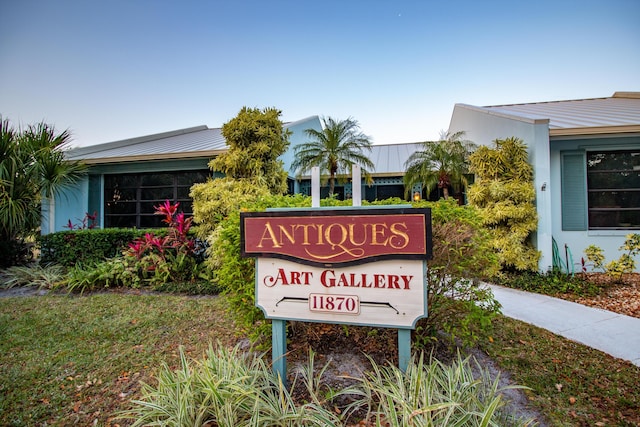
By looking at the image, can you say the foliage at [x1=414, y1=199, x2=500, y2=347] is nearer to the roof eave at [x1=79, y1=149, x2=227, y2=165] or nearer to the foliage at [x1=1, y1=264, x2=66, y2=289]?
the roof eave at [x1=79, y1=149, x2=227, y2=165]

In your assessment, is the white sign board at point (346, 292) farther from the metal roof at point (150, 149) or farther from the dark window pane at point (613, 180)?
the dark window pane at point (613, 180)

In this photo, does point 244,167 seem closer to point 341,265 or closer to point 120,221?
point 341,265

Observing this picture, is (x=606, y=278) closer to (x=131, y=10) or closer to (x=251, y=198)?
(x=251, y=198)

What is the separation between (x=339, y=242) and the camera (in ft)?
7.84

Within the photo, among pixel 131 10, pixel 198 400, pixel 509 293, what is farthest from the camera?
pixel 131 10

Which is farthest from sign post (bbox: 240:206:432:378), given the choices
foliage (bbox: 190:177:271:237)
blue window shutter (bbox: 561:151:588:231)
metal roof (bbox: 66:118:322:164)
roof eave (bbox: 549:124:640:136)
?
blue window shutter (bbox: 561:151:588:231)

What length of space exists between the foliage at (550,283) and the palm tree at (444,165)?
4244 mm

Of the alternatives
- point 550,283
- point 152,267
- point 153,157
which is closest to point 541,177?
point 550,283

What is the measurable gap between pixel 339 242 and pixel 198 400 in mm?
1510

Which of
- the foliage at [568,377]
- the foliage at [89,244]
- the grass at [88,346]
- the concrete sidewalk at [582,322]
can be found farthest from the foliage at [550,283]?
the foliage at [89,244]

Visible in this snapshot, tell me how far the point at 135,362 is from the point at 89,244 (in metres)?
5.56

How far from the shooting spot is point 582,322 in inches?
170

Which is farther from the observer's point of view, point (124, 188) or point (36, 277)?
point (124, 188)

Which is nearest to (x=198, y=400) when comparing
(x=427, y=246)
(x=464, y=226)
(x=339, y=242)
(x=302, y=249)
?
(x=302, y=249)
